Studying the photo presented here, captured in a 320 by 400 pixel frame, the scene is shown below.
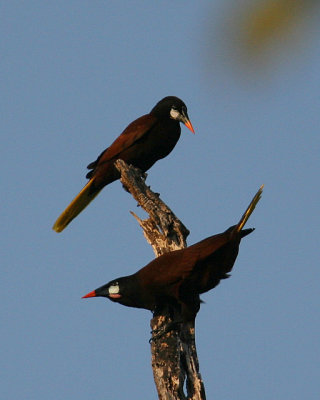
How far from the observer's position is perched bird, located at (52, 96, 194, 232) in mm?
5281

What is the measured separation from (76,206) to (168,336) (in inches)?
99.3

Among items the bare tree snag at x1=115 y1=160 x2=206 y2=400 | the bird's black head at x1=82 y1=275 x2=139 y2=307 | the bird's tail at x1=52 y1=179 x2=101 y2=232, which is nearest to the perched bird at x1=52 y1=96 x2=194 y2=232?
the bird's tail at x1=52 y1=179 x2=101 y2=232

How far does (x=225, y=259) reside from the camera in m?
3.45

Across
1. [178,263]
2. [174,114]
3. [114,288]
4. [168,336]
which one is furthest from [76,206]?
[168,336]

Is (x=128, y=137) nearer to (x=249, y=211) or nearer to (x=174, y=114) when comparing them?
(x=174, y=114)

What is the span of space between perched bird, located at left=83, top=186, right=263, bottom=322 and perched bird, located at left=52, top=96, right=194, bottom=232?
193cm

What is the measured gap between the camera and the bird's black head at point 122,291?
3.56 metres

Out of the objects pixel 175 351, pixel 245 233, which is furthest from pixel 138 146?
pixel 175 351

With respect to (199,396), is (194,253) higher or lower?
higher

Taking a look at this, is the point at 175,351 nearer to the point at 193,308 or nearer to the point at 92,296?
the point at 193,308

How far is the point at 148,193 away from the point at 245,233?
0.89m

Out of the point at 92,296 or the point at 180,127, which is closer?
the point at 92,296

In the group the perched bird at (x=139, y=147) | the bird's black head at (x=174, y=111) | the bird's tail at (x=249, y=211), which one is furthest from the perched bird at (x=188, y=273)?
the bird's black head at (x=174, y=111)

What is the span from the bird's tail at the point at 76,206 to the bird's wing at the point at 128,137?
26 centimetres
